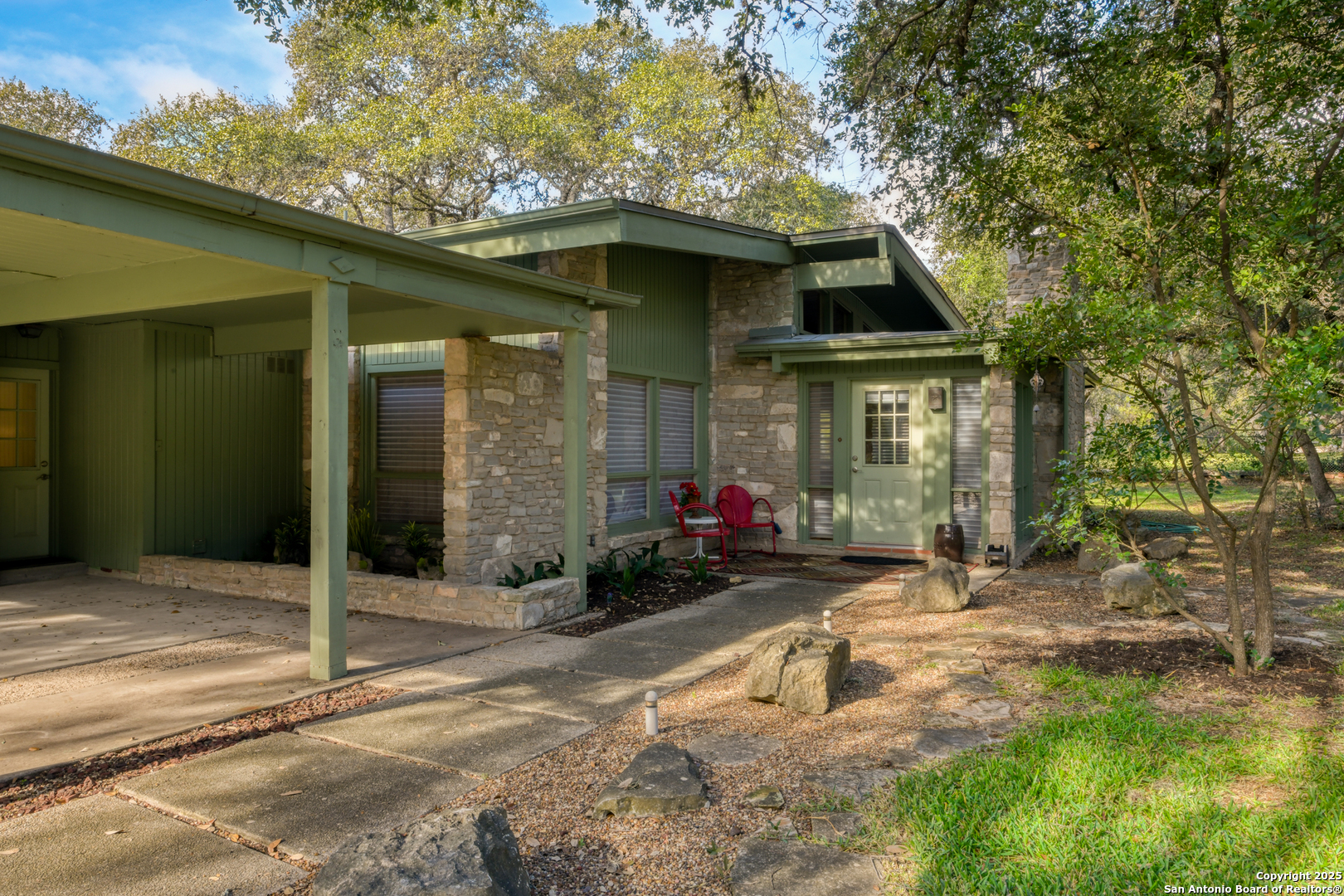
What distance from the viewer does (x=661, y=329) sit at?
28.3ft

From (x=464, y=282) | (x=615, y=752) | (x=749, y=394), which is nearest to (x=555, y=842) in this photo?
(x=615, y=752)

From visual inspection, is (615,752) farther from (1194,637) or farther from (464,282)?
(1194,637)

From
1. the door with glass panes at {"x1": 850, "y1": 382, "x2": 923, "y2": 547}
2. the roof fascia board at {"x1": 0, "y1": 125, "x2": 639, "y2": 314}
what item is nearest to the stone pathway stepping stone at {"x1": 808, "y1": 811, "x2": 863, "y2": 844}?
the roof fascia board at {"x1": 0, "y1": 125, "x2": 639, "y2": 314}

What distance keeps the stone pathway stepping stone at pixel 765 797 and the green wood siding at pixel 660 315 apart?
17.3 ft

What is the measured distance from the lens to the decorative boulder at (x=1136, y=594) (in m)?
5.81

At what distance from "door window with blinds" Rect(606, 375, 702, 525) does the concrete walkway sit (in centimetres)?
275

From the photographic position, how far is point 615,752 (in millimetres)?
3393

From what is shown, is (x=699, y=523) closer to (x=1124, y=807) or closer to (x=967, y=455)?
(x=967, y=455)

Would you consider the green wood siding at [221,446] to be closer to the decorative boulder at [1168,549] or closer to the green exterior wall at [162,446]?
the green exterior wall at [162,446]

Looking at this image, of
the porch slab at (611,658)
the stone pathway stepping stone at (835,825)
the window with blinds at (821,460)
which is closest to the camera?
the stone pathway stepping stone at (835,825)

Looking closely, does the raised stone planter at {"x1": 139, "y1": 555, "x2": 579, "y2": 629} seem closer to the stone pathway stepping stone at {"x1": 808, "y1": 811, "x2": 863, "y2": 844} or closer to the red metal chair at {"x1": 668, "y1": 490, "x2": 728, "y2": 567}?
the red metal chair at {"x1": 668, "y1": 490, "x2": 728, "y2": 567}

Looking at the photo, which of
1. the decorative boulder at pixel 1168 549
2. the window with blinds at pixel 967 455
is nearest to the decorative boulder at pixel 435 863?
the window with blinds at pixel 967 455

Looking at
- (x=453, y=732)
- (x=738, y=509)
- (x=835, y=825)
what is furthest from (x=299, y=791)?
(x=738, y=509)

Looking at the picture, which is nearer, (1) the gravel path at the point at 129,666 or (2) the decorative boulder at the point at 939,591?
(1) the gravel path at the point at 129,666
